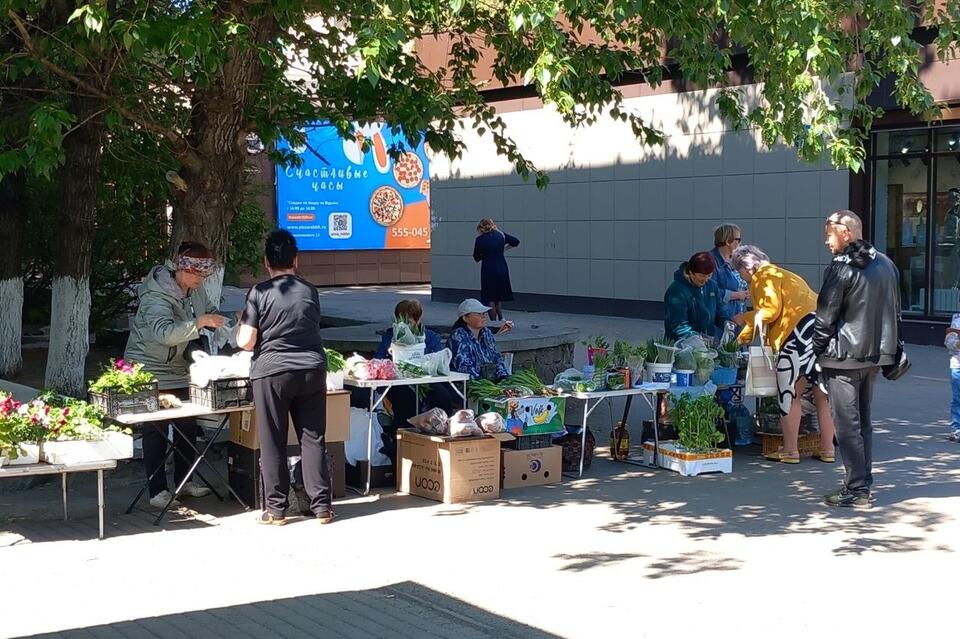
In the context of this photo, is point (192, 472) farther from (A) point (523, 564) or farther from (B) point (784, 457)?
(B) point (784, 457)

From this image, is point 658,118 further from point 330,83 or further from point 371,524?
point 371,524

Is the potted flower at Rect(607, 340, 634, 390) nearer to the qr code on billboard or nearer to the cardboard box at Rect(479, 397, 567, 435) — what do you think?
the cardboard box at Rect(479, 397, 567, 435)

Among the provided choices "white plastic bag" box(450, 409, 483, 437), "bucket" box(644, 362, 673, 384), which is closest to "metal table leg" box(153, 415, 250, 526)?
"white plastic bag" box(450, 409, 483, 437)

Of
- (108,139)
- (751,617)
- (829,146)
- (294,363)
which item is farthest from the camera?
(108,139)

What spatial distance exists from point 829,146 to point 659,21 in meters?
2.00

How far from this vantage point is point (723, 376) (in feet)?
34.0

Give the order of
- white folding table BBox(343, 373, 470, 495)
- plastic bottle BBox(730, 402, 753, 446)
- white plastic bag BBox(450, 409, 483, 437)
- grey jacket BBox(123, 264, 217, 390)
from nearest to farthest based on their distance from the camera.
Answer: grey jacket BBox(123, 264, 217, 390) → white plastic bag BBox(450, 409, 483, 437) → white folding table BBox(343, 373, 470, 495) → plastic bottle BBox(730, 402, 753, 446)

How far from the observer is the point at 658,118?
20641mm

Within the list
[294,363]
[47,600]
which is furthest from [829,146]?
[47,600]

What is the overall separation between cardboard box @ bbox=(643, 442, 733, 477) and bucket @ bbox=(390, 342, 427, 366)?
6.96ft

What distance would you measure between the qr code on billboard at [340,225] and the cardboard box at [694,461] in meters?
23.7

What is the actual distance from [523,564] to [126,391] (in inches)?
108

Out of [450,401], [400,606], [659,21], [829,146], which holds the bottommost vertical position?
[400,606]

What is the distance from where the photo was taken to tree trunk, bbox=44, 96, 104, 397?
12.4m
